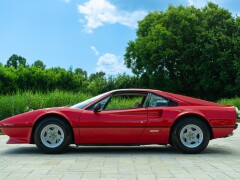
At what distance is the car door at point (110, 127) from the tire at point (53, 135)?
0.32m

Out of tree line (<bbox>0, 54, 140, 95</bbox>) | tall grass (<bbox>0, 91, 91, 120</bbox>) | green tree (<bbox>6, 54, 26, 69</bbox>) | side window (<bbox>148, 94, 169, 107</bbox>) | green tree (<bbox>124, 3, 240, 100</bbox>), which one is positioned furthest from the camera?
green tree (<bbox>6, 54, 26, 69</bbox>)

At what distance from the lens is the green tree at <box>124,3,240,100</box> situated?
150 ft

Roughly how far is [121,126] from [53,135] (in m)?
1.39

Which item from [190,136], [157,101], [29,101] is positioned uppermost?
[29,101]

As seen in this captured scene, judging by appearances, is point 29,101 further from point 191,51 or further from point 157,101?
point 191,51

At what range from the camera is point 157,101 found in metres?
9.11

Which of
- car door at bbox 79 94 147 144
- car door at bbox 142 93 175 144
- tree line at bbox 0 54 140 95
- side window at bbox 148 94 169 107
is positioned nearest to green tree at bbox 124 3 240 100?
tree line at bbox 0 54 140 95

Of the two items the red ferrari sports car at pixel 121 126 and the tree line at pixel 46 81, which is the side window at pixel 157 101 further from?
the tree line at pixel 46 81

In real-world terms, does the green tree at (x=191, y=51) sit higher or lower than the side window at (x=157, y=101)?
higher

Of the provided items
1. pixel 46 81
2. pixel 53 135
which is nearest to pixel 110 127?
pixel 53 135

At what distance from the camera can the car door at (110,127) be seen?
867 centimetres

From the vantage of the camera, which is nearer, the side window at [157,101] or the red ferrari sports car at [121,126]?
the red ferrari sports car at [121,126]

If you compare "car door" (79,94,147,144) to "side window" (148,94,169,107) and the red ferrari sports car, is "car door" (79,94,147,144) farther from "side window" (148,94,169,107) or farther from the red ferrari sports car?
"side window" (148,94,169,107)

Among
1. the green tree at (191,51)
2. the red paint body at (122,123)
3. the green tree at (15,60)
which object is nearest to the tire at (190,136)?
the red paint body at (122,123)
